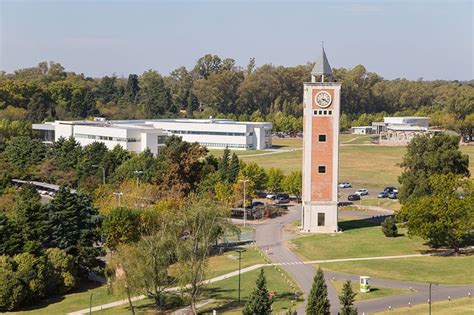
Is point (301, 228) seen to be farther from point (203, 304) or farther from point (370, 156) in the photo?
point (370, 156)

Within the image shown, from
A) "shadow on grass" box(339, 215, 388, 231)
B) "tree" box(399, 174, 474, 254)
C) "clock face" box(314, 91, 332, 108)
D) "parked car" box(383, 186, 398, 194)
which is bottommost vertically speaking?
"shadow on grass" box(339, 215, 388, 231)

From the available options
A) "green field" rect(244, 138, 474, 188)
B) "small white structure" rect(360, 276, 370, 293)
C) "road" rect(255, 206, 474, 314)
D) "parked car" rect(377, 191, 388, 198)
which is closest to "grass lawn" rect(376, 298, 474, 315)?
"road" rect(255, 206, 474, 314)

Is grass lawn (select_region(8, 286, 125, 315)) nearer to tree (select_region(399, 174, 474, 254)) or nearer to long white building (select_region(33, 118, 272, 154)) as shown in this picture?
tree (select_region(399, 174, 474, 254))

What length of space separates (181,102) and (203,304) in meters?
157

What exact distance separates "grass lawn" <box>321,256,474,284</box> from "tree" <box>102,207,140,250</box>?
15.1 meters

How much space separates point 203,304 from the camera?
150 ft

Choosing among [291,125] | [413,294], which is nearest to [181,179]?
[413,294]

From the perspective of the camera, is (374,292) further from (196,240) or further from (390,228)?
(390,228)

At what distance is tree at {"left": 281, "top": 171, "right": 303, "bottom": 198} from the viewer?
85062mm

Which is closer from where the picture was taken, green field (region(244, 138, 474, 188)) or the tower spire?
the tower spire

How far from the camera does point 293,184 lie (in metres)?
85.3

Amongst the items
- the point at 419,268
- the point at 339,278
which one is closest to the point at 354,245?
the point at 419,268

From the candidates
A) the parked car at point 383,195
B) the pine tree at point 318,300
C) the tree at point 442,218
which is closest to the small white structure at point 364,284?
the pine tree at point 318,300

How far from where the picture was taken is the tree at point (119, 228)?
183ft
